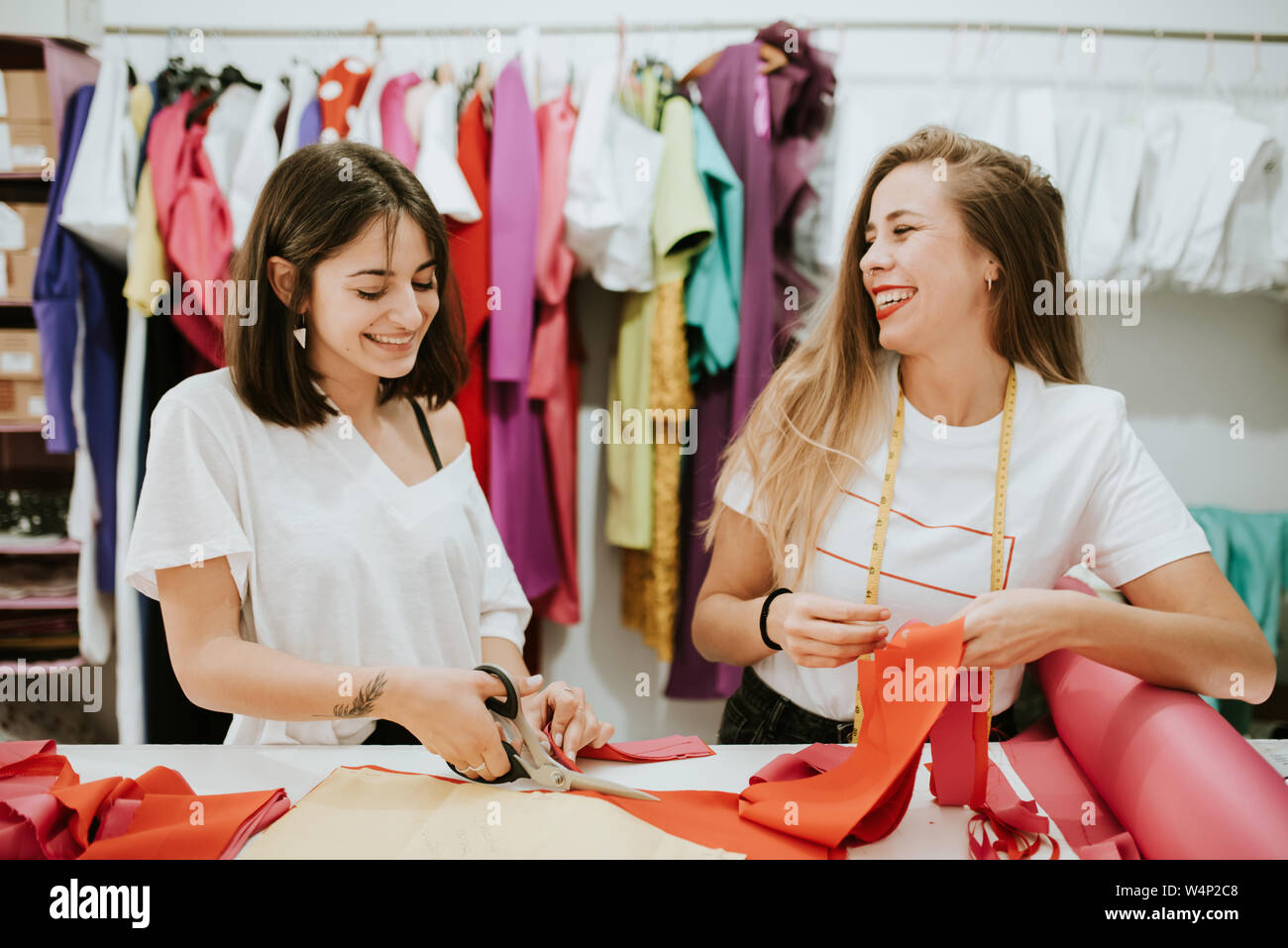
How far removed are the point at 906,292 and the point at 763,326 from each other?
78 cm

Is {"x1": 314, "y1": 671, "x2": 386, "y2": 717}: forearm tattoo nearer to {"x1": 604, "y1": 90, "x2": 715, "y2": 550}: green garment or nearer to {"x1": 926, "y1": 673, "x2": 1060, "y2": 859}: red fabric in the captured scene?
{"x1": 926, "y1": 673, "x2": 1060, "y2": 859}: red fabric

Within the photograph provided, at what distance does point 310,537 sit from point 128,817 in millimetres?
362

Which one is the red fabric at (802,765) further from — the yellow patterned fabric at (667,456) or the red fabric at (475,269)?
the red fabric at (475,269)

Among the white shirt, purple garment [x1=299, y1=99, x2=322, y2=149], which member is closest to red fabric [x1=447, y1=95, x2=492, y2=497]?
the white shirt

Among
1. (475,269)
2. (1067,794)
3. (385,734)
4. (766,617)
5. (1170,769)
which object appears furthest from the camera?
(475,269)

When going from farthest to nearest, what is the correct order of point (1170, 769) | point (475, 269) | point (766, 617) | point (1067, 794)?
point (475, 269), point (766, 617), point (1067, 794), point (1170, 769)

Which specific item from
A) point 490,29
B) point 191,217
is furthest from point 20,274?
point 490,29

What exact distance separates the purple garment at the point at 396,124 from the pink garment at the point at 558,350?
291 millimetres

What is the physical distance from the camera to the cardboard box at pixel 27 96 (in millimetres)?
1948

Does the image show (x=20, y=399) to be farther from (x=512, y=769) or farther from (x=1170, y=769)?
(x=1170, y=769)

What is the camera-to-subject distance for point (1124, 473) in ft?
3.77

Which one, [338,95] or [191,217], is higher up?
[338,95]

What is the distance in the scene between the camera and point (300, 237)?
1.03 m
